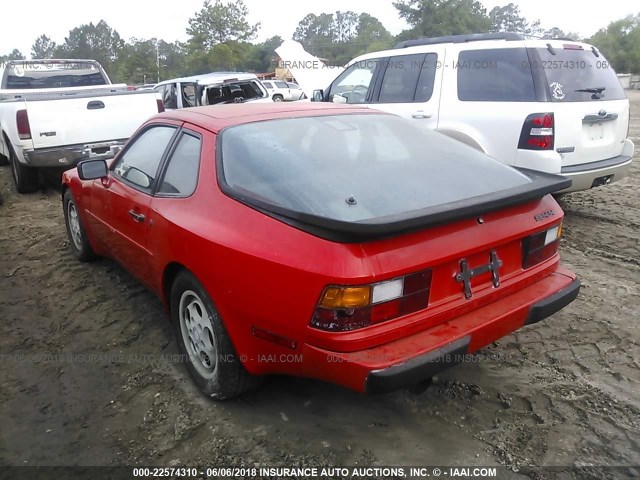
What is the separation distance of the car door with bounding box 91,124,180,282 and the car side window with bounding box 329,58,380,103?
369 centimetres

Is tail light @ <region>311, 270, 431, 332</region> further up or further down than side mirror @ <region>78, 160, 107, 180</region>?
further down

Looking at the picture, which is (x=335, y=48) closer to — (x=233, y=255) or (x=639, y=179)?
(x=639, y=179)

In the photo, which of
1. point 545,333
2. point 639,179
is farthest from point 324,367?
point 639,179

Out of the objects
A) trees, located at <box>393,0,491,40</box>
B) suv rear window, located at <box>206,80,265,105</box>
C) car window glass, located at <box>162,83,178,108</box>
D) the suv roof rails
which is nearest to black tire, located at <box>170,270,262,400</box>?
the suv roof rails

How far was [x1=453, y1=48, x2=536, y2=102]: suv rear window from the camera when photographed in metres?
5.15

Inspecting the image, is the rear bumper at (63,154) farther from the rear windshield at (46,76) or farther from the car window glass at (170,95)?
the car window glass at (170,95)

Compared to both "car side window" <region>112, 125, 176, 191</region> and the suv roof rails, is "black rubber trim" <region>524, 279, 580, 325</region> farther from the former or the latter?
the suv roof rails

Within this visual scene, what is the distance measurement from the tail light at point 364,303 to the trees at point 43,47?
130m

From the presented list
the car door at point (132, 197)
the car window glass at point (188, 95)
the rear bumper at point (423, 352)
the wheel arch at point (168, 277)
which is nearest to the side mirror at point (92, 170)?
the car door at point (132, 197)

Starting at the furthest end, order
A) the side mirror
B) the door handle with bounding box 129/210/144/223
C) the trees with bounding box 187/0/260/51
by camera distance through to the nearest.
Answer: the trees with bounding box 187/0/260/51
the side mirror
the door handle with bounding box 129/210/144/223

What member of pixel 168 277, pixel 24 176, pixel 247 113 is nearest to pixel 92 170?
pixel 168 277

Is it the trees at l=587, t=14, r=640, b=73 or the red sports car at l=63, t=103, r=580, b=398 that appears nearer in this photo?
the red sports car at l=63, t=103, r=580, b=398

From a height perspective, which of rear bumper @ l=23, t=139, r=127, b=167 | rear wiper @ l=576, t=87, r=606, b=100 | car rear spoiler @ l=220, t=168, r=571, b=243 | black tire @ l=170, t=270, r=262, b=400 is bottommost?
black tire @ l=170, t=270, r=262, b=400

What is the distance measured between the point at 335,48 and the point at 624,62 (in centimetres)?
3814
